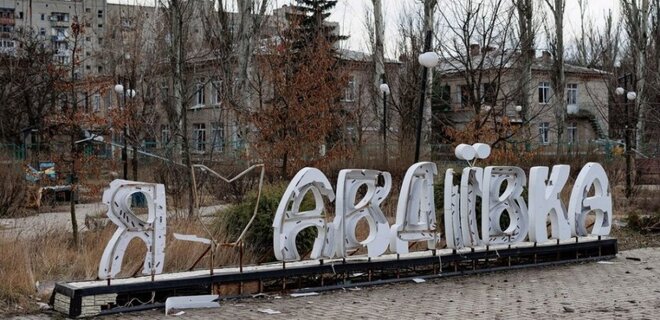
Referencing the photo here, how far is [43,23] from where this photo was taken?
11362cm

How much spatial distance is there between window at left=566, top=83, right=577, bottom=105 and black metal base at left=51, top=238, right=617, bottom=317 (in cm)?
4668

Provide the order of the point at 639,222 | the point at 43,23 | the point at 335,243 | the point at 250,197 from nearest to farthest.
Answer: the point at 335,243 < the point at 250,197 < the point at 639,222 < the point at 43,23

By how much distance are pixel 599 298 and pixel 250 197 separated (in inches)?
230

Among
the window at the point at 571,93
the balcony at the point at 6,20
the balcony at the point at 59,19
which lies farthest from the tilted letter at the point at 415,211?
the balcony at the point at 6,20

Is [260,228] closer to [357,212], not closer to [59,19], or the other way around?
[357,212]

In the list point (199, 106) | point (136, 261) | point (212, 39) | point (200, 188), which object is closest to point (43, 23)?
point (199, 106)

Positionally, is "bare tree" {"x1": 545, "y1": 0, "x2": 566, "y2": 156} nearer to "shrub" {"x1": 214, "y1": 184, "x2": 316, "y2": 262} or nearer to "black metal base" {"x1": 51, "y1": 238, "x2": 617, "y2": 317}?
"black metal base" {"x1": 51, "y1": 238, "x2": 617, "y2": 317}

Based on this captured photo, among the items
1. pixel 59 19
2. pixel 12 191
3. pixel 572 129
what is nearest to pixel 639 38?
pixel 572 129

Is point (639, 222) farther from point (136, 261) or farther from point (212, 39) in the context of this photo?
point (212, 39)

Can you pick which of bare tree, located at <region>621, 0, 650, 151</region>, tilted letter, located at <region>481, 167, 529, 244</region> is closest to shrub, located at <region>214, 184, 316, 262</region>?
tilted letter, located at <region>481, 167, 529, 244</region>

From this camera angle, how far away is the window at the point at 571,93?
58594 mm

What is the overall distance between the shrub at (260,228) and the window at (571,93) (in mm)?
49206

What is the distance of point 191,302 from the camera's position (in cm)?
935

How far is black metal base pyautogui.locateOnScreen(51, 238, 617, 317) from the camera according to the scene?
29.7 feet
